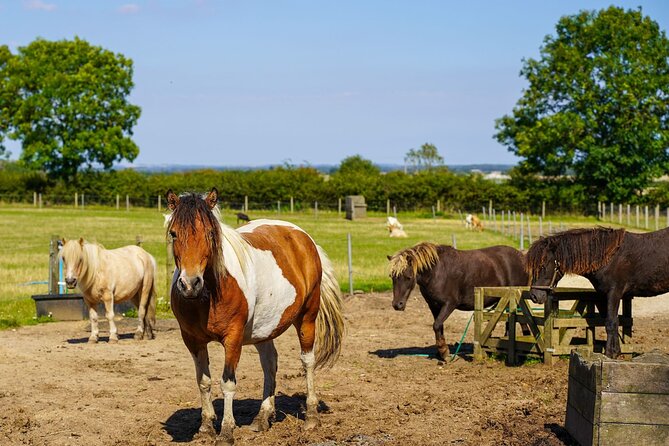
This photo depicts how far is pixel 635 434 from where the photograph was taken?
637cm

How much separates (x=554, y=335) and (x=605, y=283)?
2.84ft

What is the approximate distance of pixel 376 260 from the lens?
90.7ft

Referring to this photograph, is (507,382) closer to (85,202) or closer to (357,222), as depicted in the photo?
A: (357,222)

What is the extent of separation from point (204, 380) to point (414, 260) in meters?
5.10

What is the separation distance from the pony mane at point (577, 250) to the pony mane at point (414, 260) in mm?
1694

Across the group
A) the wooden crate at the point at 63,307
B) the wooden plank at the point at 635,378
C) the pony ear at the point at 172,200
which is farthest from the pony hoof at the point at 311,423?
the wooden crate at the point at 63,307

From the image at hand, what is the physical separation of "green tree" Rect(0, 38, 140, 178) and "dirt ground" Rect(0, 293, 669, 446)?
5975cm

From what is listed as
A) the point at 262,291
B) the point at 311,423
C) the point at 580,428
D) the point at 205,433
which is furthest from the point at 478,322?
the point at 205,433

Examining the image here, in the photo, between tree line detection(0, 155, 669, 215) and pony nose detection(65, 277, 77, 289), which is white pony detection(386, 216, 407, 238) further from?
pony nose detection(65, 277, 77, 289)

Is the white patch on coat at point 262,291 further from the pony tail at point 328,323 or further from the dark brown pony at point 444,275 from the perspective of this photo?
the dark brown pony at point 444,275

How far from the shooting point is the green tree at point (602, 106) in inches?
2203

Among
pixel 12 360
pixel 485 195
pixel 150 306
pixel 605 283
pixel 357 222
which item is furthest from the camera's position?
pixel 485 195

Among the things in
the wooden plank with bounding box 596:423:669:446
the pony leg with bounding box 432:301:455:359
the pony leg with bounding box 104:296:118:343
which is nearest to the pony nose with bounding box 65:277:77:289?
the pony leg with bounding box 104:296:118:343

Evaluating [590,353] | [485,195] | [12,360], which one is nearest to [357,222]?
[485,195]
